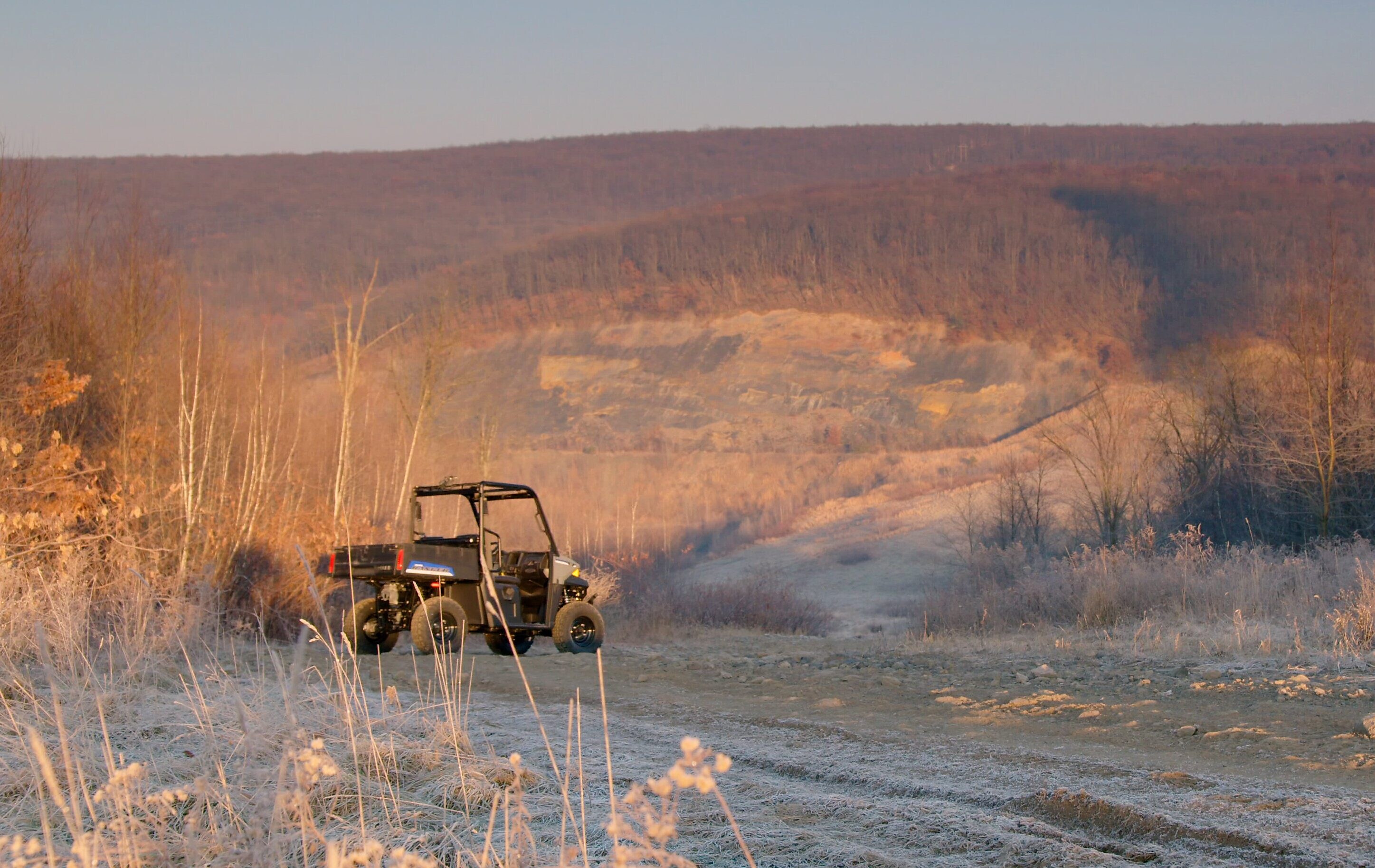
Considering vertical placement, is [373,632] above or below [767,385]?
below

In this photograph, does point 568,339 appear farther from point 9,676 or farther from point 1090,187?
point 9,676

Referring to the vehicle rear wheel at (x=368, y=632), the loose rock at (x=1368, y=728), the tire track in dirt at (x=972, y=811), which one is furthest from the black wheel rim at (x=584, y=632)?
the loose rock at (x=1368, y=728)

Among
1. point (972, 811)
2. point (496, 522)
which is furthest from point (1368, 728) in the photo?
point (496, 522)

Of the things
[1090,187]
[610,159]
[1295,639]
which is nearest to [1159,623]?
[1295,639]

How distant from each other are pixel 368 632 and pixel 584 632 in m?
2.56

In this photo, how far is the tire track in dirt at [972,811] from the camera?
15.4 feet

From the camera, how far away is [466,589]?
13586 mm

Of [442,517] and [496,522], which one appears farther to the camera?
[496,522]

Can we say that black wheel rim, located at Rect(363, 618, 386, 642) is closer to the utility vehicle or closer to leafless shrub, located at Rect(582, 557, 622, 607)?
the utility vehicle

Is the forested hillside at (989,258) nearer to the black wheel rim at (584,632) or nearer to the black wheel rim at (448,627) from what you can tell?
the black wheel rim at (584,632)

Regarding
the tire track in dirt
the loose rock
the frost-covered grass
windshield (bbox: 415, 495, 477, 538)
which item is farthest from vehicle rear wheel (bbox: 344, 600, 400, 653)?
windshield (bbox: 415, 495, 477, 538)

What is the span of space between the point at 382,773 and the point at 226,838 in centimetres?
112

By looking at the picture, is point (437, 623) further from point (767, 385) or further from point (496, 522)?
point (767, 385)

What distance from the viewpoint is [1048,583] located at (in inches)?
818
